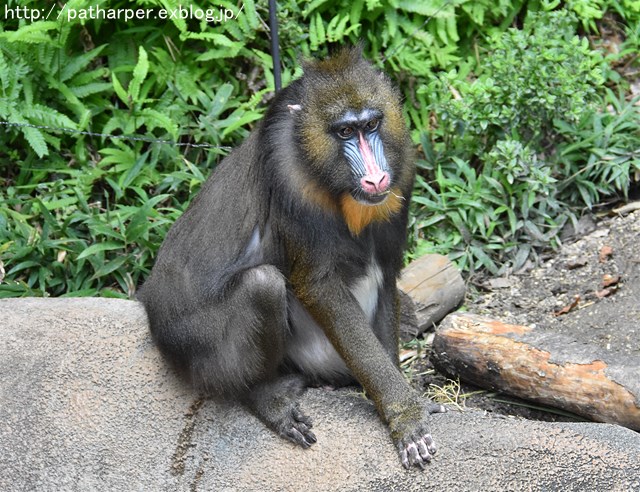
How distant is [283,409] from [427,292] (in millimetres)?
1808

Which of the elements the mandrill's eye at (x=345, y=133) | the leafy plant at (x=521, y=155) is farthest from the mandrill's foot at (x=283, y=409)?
the leafy plant at (x=521, y=155)

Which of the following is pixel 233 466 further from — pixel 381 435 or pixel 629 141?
pixel 629 141

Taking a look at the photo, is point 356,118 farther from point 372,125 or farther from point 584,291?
point 584,291

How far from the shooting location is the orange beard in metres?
4.28

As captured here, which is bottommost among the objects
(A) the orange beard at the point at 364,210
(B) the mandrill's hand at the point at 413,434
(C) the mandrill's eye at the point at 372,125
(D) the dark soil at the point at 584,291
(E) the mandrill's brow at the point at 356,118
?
(D) the dark soil at the point at 584,291

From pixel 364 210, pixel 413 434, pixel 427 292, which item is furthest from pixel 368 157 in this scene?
pixel 427 292

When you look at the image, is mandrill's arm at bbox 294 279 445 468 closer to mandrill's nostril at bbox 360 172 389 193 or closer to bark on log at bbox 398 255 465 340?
mandrill's nostril at bbox 360 172 389 193

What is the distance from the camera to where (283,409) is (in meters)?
4.46

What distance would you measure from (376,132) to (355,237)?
499mm

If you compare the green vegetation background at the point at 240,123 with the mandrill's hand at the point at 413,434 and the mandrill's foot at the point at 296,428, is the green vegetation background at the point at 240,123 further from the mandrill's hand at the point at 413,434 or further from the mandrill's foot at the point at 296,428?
the mandrill's hand at the point at 413,434

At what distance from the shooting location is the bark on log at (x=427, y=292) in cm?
588

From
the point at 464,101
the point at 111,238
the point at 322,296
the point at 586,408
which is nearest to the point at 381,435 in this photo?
the point at 322,296

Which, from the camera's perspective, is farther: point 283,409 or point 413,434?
point 283,409

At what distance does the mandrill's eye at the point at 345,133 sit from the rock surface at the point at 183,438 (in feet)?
4.22
